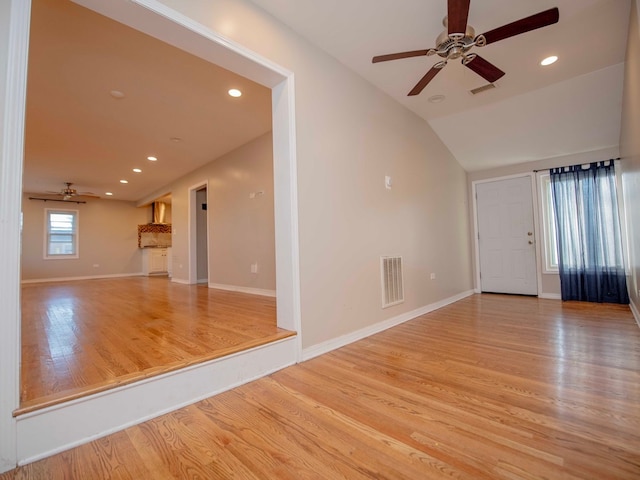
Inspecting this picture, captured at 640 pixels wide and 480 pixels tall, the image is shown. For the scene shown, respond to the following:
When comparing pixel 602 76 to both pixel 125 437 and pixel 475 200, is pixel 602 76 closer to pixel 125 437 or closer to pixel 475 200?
pixel 475 200

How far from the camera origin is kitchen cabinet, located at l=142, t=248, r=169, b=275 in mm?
9289

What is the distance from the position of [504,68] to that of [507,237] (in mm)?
3099

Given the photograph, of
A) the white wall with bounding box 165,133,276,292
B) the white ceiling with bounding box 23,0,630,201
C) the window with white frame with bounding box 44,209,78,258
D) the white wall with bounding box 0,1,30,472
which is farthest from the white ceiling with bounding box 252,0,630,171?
the window with white frame with bounding box 44,209,78,258

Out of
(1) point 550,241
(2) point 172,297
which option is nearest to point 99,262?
(2) point 172,297

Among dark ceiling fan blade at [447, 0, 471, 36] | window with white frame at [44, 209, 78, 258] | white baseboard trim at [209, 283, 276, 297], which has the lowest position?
white baseboard trim at [209, 283, 276, 297]

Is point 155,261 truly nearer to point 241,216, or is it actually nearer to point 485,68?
point 241,216

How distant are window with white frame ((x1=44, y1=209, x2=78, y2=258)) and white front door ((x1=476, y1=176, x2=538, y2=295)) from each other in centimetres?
1078

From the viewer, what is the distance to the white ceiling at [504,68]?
2281 millimetres

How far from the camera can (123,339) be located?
230 centimetres

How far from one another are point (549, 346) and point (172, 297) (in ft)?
15.5

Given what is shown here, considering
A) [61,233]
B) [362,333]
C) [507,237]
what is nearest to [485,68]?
[362,333]

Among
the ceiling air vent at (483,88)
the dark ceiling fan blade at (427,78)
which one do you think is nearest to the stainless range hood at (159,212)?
the dark ceiling fan blade at (427,78)

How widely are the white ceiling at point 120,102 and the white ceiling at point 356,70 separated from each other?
0.01 metres

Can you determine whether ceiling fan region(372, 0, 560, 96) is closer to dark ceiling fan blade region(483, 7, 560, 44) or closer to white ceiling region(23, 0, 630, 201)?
dark ceiling fan blade region(483, 7, 560, 44)
